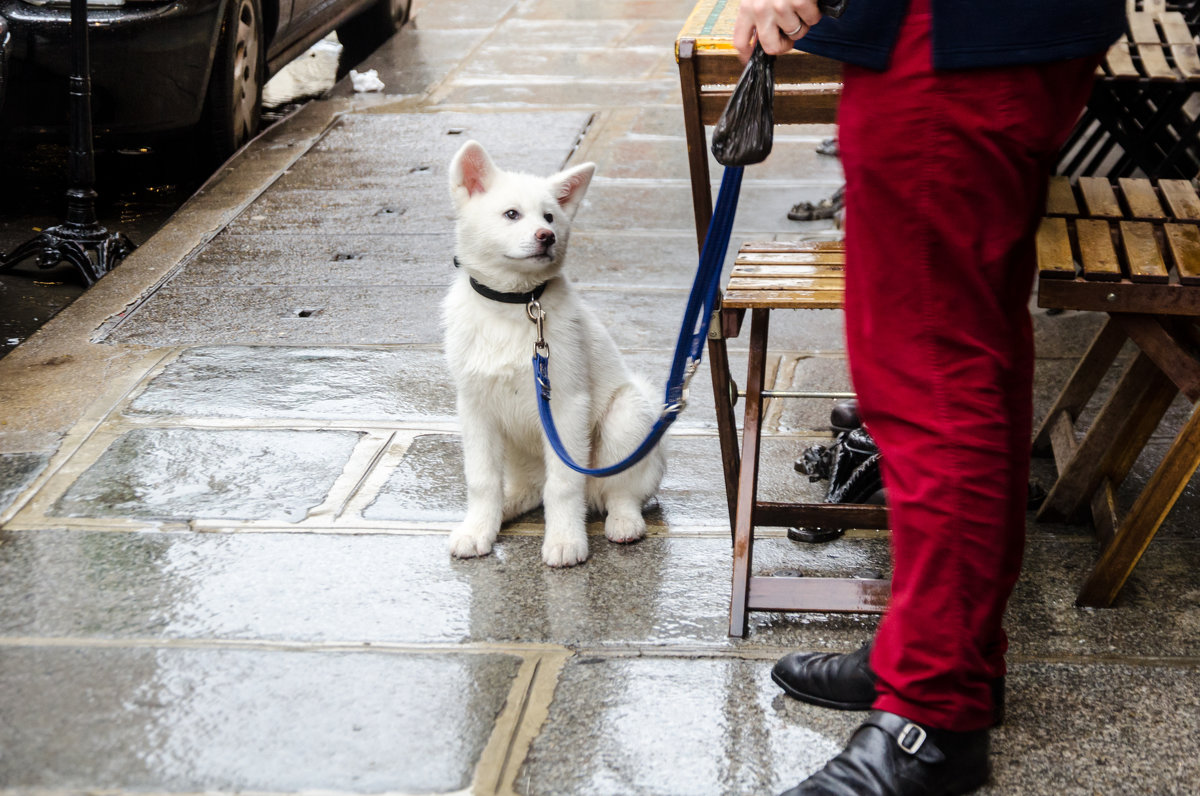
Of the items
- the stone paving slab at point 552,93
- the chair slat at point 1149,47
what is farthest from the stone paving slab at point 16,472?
the stone paving slab at point 552,93

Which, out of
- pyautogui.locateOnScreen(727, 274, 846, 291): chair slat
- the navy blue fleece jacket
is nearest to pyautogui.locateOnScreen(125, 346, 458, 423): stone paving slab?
pyautogui.locateOnScreen(727, 274, 846, 291): chair slat

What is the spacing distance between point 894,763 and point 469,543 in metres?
1.40

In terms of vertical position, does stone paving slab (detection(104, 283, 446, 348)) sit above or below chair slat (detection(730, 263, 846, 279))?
below

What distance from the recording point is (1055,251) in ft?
9.16

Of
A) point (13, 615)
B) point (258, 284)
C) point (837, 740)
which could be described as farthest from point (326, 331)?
point (837, 740)

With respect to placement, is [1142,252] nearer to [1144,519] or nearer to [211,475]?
[1144,519]

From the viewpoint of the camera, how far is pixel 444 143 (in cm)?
727

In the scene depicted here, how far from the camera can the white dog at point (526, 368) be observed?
3.27m

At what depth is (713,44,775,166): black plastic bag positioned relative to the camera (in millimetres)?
2240

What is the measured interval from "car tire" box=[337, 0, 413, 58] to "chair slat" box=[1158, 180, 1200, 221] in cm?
799

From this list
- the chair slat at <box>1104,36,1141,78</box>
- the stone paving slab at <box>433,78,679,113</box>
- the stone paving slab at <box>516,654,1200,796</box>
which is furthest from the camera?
the stone paving slab at <box>433,78,679,113</box>

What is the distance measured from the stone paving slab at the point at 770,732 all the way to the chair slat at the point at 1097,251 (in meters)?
0.87

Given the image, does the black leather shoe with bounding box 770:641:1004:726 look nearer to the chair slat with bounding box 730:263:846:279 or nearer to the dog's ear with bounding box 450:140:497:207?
the chair slat with bounding box 730:263:846:279

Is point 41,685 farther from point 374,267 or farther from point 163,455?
point 374,267
